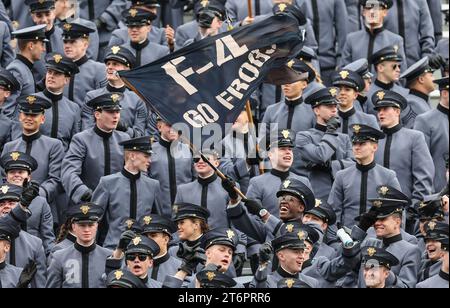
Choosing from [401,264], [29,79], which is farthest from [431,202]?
[29,79]

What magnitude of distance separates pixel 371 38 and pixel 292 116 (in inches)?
68.1

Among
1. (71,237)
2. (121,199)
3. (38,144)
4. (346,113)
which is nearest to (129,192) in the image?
(121,199)

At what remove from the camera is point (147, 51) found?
20219 mm

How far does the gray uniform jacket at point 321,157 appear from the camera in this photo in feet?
60.5

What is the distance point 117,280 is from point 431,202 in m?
2.93

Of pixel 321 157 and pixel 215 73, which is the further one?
pixel 321 157

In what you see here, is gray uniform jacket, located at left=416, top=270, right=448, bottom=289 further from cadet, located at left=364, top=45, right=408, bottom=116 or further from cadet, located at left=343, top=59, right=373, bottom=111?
cadet, located at left=364, top=45, right=408, bottom=116

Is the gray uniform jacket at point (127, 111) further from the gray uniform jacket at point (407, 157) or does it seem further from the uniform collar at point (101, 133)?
the gray uniform jacket at point (407, 157)

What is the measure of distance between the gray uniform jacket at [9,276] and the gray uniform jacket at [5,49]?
362cm

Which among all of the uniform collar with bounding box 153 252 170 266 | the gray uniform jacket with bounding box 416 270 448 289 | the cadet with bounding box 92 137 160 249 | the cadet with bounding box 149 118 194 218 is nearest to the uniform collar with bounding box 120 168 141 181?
the cadet with bounding box 92 137 160 249

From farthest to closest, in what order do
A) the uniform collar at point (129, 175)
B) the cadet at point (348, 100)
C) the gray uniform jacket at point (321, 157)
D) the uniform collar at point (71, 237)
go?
the cadet at point (348, 100)
the gray uniform jacket at point (321, 157)
the uniform collar at point (129, 175)
the uniform collar at point (71, 237)

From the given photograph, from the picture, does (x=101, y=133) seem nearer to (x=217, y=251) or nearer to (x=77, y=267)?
(x=77, y=267)

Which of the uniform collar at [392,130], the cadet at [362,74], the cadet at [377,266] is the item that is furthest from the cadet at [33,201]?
the cadet at [362,74]

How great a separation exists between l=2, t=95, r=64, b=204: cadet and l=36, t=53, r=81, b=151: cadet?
0.31m
